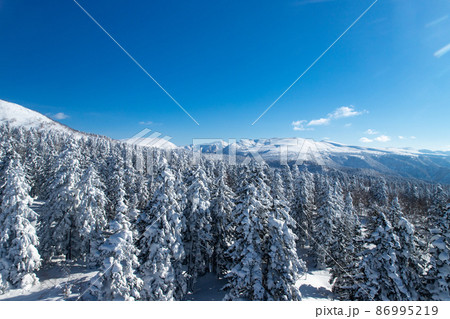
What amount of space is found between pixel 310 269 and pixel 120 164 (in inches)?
1426

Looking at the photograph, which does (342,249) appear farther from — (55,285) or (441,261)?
(55,285)

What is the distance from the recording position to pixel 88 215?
24328 millimetres

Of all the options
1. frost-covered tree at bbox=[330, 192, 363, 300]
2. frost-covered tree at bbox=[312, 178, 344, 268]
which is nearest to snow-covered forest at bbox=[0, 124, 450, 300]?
frost-covered tree at bbox=[330, 192, 363, 300]

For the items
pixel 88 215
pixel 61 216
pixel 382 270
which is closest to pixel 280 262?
pixel 382 270

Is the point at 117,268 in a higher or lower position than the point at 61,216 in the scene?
lower

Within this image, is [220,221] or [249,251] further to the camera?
[220,221]

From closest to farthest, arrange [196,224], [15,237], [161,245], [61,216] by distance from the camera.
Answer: [161,245] < [15,237] < [196,224] < [61,216]

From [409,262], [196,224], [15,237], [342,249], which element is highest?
[196,224]

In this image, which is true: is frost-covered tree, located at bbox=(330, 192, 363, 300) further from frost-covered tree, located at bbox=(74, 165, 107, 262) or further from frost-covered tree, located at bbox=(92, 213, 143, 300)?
frost-covered tree, located at bbox=(74, 165, 107, 262)

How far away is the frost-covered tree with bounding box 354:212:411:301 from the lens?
540 inches

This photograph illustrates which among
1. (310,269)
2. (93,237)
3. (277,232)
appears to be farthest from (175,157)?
(277,232)

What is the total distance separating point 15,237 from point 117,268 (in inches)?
582
